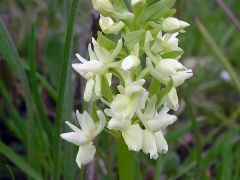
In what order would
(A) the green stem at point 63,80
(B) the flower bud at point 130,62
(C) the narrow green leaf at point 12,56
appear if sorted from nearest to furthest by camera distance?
(B) the flower bud at point 130,62 < (A) the green stem at point 63,80 < (C) the narrow green leaf at point 12,56

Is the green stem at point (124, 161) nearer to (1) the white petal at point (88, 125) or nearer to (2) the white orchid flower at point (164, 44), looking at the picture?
(1) the white petal at point (88, 125)

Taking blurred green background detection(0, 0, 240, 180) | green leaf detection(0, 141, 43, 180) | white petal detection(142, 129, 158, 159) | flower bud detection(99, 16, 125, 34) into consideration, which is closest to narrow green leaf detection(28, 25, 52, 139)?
blurred green background detection(0, 0, 240, 180)

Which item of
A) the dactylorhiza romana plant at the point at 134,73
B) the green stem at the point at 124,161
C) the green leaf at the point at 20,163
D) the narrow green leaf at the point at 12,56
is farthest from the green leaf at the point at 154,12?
the green leaf at the point at 20,163

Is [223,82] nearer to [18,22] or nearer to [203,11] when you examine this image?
[203,11]

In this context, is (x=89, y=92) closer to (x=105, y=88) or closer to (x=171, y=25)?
(x=105, y=88)

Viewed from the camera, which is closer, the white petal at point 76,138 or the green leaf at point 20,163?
the white petal at point 76,138
